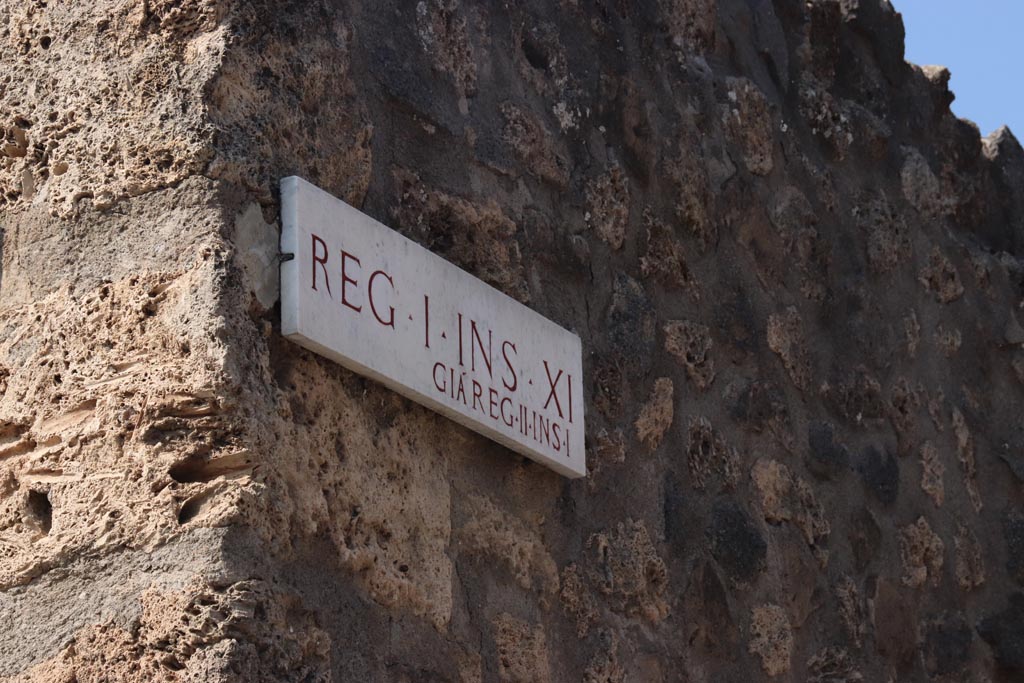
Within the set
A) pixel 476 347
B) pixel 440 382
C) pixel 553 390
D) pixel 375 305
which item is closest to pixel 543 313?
pixel 553 390

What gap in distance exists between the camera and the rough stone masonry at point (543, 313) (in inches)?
86.3

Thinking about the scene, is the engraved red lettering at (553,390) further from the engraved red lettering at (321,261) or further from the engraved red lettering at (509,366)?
the engraved red lettering at (321,261)

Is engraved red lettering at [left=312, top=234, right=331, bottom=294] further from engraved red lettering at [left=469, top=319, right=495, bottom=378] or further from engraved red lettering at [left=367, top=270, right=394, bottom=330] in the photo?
engraved red lettering at [left=469, top=319, right=495, bottom=378]

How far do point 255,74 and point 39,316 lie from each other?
44 centimetres

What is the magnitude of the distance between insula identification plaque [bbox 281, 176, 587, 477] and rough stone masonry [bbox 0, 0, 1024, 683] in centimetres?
4

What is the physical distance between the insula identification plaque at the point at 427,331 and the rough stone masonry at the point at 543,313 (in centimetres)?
4

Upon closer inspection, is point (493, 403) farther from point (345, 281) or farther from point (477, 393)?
point (345, 281)

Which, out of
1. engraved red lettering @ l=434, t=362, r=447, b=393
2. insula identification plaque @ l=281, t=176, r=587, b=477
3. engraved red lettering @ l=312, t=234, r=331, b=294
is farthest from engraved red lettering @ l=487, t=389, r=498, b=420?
engraved red lettering @ l=312, t=234, r=331, b=294

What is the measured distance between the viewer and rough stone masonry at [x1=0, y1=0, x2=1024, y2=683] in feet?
7.19

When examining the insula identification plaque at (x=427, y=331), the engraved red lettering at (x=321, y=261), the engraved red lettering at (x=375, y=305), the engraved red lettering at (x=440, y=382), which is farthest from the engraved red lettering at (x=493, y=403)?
the engraved red lettering at (x=321, y=261)

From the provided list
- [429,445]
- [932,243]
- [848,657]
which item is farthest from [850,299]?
[429,445]

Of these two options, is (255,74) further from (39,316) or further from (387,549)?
(387,549)

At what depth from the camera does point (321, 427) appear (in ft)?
7.56

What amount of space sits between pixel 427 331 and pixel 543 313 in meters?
0.46
